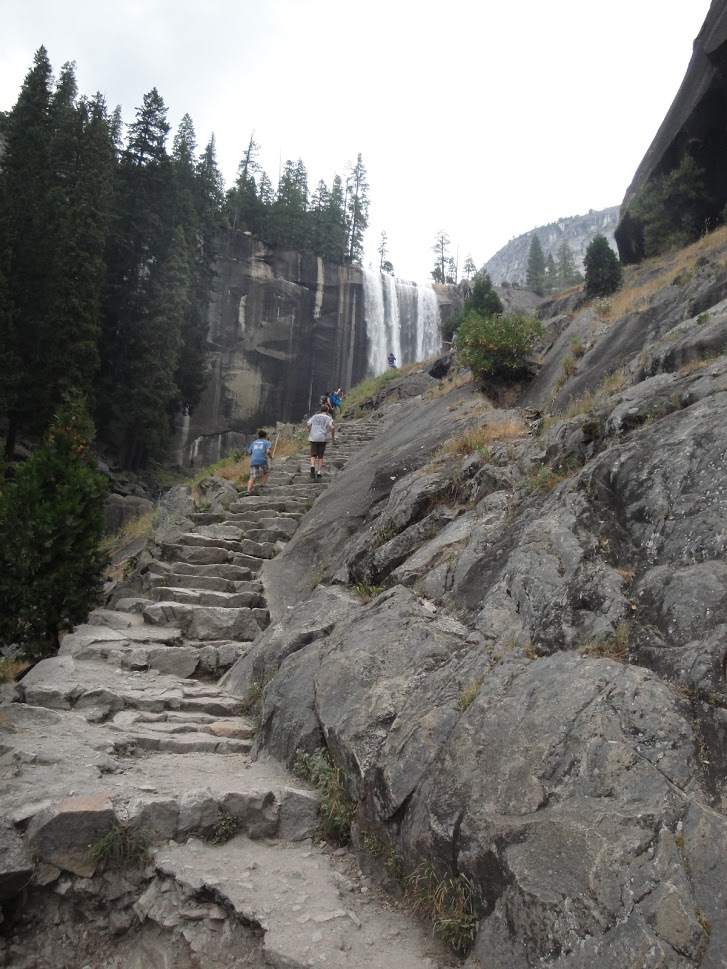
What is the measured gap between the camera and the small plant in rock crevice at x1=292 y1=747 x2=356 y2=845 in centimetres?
491

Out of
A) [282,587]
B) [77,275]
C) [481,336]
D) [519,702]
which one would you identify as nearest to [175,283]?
[77,275]

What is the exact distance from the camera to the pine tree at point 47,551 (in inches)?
361

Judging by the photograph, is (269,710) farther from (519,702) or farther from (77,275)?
(77,275)

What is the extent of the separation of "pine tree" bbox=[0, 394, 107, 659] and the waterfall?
123ft

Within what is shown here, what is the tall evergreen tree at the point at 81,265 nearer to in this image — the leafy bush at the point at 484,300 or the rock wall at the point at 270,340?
the rock wall at the point at 270,340

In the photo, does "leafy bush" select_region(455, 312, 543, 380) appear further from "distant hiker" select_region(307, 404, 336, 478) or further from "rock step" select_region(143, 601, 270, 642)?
"rock step" select_region(143, 601, 270, 642)

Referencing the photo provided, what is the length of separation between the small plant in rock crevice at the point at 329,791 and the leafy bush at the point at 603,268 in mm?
22222

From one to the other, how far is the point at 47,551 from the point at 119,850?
5882 mm

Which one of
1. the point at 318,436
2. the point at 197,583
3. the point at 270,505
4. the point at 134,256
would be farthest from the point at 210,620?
the point at 134,256

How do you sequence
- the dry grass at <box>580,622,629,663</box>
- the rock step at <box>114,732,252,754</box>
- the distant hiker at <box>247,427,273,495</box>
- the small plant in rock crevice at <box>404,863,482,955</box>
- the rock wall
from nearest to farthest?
the small plant in rock crevice at <box>404,863,482,955</box> → the dry grass at <box>580,622,629,663</box> → the rock step at <box>114,732,252,754</box> → the distant hiker at <box>247,427,273,495</box> → the rock wall

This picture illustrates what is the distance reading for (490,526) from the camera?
275 inches

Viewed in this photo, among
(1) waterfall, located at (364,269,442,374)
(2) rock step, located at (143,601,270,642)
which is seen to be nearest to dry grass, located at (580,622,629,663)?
(2) rock step, located at (143,601,270,642)

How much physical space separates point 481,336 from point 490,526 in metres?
8.00

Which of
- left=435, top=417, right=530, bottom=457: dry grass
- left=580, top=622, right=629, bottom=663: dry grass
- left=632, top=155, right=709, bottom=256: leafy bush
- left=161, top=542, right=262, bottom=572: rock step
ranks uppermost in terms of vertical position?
left=632, top=155, right=709, bottom=256: leafy bush
